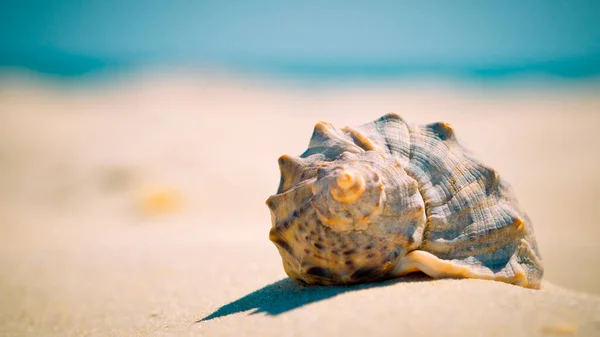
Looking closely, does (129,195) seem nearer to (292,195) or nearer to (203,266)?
(203,266)

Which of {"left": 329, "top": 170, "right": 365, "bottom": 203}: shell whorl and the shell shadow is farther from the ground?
{"left": 329, "top": 170, "right": 365, "bottom": 203}: shell whorl

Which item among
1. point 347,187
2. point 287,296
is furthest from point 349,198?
point 287,296

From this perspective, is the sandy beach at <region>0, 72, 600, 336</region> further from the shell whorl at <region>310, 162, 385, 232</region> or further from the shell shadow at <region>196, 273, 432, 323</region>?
the shell whorl at <region>310, 162, 385, 232</region>

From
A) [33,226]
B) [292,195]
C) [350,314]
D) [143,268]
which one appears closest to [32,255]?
[143,268]

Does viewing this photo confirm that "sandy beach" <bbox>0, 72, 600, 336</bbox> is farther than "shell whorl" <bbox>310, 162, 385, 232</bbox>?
No

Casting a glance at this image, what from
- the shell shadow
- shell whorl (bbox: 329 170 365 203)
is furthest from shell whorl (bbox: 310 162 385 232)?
the shell shadow
